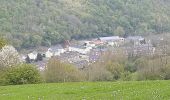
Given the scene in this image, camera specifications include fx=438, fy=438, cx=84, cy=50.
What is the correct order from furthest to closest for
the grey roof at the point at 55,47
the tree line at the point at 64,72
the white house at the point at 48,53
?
the grey roof at the point at 55,47 < the white house at the point at 48,53 < the tree line at the point at 64,72

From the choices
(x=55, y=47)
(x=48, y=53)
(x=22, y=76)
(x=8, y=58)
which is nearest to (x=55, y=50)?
(x=48, y=53)

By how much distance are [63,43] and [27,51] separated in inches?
791

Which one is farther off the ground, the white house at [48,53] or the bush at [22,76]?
the white house at [48,53]

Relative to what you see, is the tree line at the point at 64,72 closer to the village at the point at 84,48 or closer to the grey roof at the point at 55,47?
the village at the point at 84,48

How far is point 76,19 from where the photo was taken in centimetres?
16188

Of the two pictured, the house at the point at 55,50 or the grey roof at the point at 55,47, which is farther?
the grey roof at the point at 55,47

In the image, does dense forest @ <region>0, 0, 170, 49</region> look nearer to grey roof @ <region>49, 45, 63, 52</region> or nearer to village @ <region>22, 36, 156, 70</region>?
grey roof @ <region>49, 45, 63, 52</region>

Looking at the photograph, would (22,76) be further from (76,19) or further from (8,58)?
(76,19)

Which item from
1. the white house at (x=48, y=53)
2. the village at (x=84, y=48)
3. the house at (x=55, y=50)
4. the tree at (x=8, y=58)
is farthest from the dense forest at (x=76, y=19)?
the tree at (x=8, y=58)

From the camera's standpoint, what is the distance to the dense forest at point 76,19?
14562 cm

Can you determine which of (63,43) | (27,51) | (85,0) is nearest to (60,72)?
(27,51)

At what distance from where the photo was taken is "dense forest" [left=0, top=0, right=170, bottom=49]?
478 ft

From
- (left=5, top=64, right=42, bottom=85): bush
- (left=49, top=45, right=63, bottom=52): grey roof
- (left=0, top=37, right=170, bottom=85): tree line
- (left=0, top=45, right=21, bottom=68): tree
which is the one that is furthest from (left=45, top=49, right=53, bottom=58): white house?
(left=5, top=64, right=42, bottom=85): bush

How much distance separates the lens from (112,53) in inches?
3236
